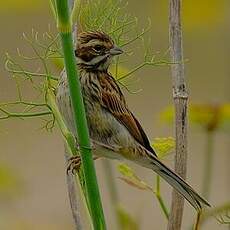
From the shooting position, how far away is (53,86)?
177 cm

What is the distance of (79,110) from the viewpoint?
4.57ft

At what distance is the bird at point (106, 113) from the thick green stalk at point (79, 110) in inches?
20.8

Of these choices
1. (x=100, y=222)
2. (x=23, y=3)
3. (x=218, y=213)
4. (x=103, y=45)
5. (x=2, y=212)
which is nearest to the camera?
(x=100, y=222)

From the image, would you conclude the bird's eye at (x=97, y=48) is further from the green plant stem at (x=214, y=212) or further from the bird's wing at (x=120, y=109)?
the green plant stem at (x=214, y=212)

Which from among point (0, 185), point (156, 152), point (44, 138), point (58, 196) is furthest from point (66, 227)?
point (44, 138)

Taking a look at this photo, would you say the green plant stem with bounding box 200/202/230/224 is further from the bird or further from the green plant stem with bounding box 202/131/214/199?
the green plant stem with bounding box 202/131/214/199

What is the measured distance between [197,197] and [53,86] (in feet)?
1.11

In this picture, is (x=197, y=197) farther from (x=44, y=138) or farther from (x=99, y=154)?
(x=44, y=138)

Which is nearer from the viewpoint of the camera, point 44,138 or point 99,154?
point 99,154

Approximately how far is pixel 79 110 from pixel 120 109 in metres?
0.70

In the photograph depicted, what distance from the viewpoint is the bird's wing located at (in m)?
2.08

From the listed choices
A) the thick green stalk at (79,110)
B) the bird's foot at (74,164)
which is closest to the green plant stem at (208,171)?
the bird's foot at (74,164)

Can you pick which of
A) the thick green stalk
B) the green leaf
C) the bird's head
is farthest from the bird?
the thick green stalk

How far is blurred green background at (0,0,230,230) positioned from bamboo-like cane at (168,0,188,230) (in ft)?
1.02
